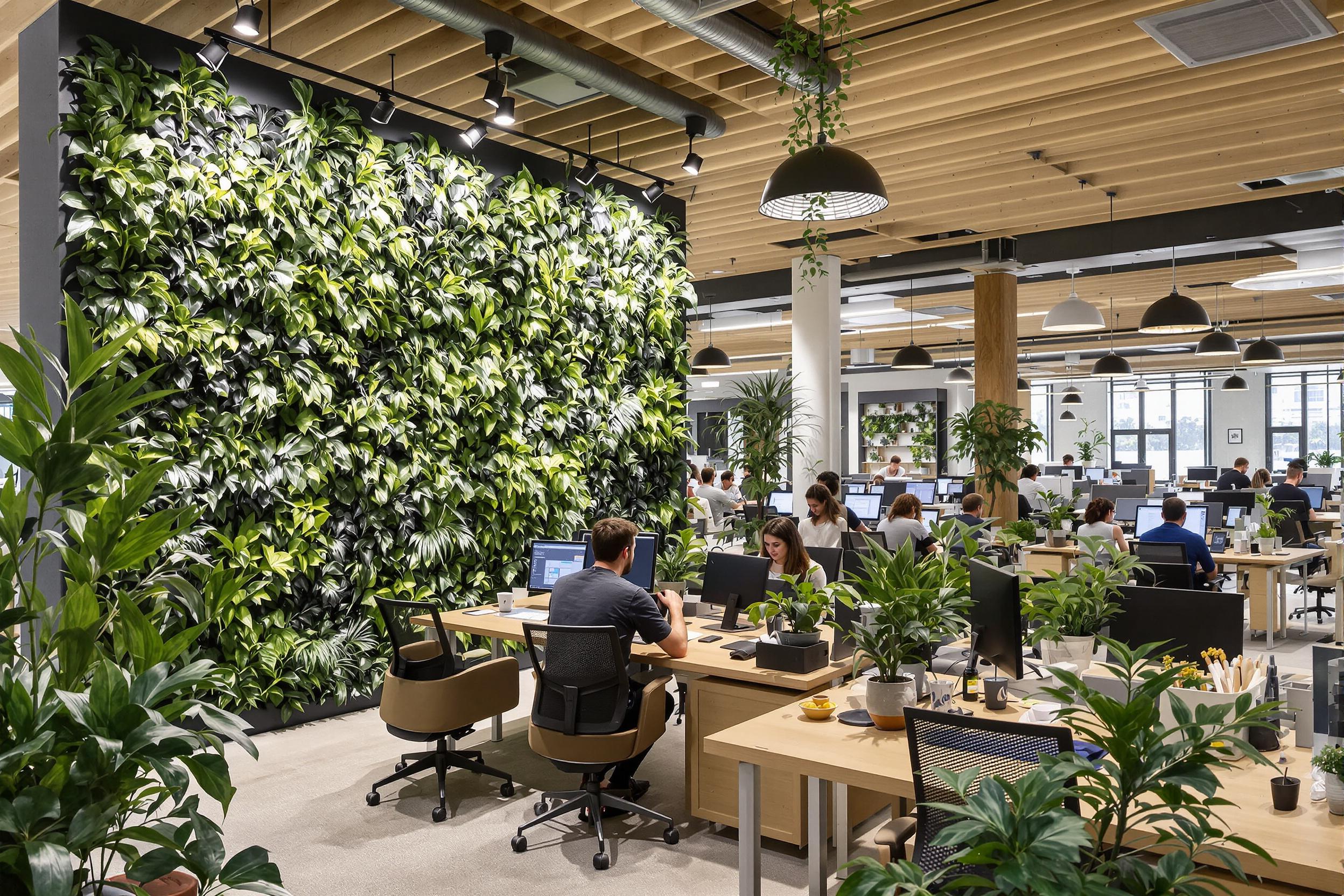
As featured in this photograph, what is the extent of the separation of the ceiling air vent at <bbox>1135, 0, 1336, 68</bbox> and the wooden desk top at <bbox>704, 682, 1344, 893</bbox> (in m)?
3.48

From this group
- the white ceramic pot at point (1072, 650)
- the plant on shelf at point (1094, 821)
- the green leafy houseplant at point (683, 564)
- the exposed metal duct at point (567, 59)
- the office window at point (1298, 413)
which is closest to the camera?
the plant on shelf at point (1094, 821)

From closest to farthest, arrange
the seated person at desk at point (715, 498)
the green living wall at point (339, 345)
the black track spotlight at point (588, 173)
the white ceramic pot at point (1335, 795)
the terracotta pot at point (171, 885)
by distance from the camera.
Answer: the terracotta pot at point (171, 885) → the white ceramic pot at point (1335, 795) → the green living wall at point (339, 345) → the black track spotlight at point (588, 173) → the seated person at desk at point (715, 498)

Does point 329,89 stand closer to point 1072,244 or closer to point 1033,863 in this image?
point 1033,863

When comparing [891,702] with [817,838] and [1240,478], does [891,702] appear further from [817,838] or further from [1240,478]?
[1240,478]

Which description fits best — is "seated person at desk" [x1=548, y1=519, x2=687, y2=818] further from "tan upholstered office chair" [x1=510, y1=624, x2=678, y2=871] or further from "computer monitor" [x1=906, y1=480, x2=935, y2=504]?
"computer monitor" [x1=906, y1=480, x2=935, y2=504]

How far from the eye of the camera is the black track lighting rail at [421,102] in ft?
17.1

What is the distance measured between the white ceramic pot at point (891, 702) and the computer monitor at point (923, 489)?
11.0 metres

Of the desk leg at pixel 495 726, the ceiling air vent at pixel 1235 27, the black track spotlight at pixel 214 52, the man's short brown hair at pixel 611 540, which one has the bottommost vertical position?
the desk leg at pixel 495 726

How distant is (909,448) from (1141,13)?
1650 cm

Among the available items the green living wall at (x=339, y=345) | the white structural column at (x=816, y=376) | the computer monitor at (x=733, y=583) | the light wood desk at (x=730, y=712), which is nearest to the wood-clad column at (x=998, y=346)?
the white structural column at (x=816, y=376)

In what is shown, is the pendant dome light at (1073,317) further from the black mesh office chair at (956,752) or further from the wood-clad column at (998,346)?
the black mesh office chair at (956,752)

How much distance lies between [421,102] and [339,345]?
1.65m

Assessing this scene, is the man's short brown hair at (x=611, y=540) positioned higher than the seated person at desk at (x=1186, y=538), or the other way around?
the man's short brown hair at (x=611, y=540)

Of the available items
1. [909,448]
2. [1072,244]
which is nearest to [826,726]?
[1072,244]
